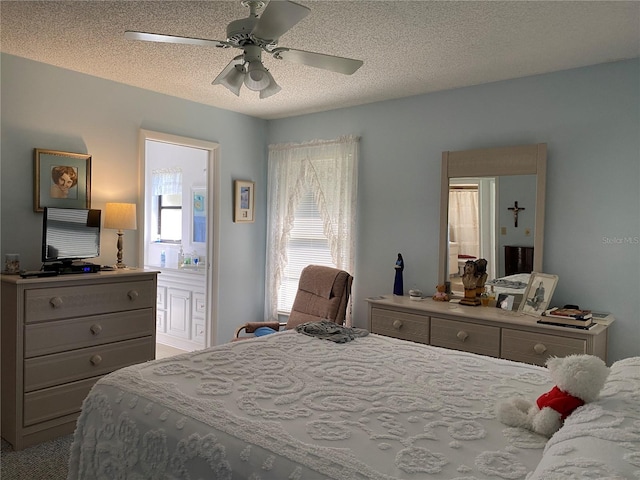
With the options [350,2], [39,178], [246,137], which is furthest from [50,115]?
[350,2]

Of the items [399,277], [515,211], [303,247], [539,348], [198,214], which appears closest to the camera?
[539,348]

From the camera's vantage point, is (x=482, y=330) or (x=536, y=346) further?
(x=482, y=330)

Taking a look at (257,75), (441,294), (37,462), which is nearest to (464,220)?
(441,294)

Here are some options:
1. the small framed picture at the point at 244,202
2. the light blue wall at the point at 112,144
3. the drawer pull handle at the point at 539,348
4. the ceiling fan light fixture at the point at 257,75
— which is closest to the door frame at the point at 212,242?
the light blue wall at the point at 112,144

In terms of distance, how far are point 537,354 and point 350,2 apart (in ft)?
7.69

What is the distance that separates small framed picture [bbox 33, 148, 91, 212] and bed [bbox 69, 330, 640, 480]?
6.78ft

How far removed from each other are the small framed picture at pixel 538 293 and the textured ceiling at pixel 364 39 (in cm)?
150

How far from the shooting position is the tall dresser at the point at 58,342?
2.98 m

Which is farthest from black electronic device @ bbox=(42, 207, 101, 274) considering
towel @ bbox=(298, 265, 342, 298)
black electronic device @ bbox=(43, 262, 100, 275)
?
towel @ bbox=(298, 265, 342, 298)

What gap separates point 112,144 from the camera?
3945mm

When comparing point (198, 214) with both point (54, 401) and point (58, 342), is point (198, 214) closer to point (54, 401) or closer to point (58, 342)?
point (58, 342)

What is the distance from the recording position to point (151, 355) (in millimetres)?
3686

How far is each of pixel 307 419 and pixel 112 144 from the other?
323 cm

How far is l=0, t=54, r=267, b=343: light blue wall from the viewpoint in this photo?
338 centimetres
